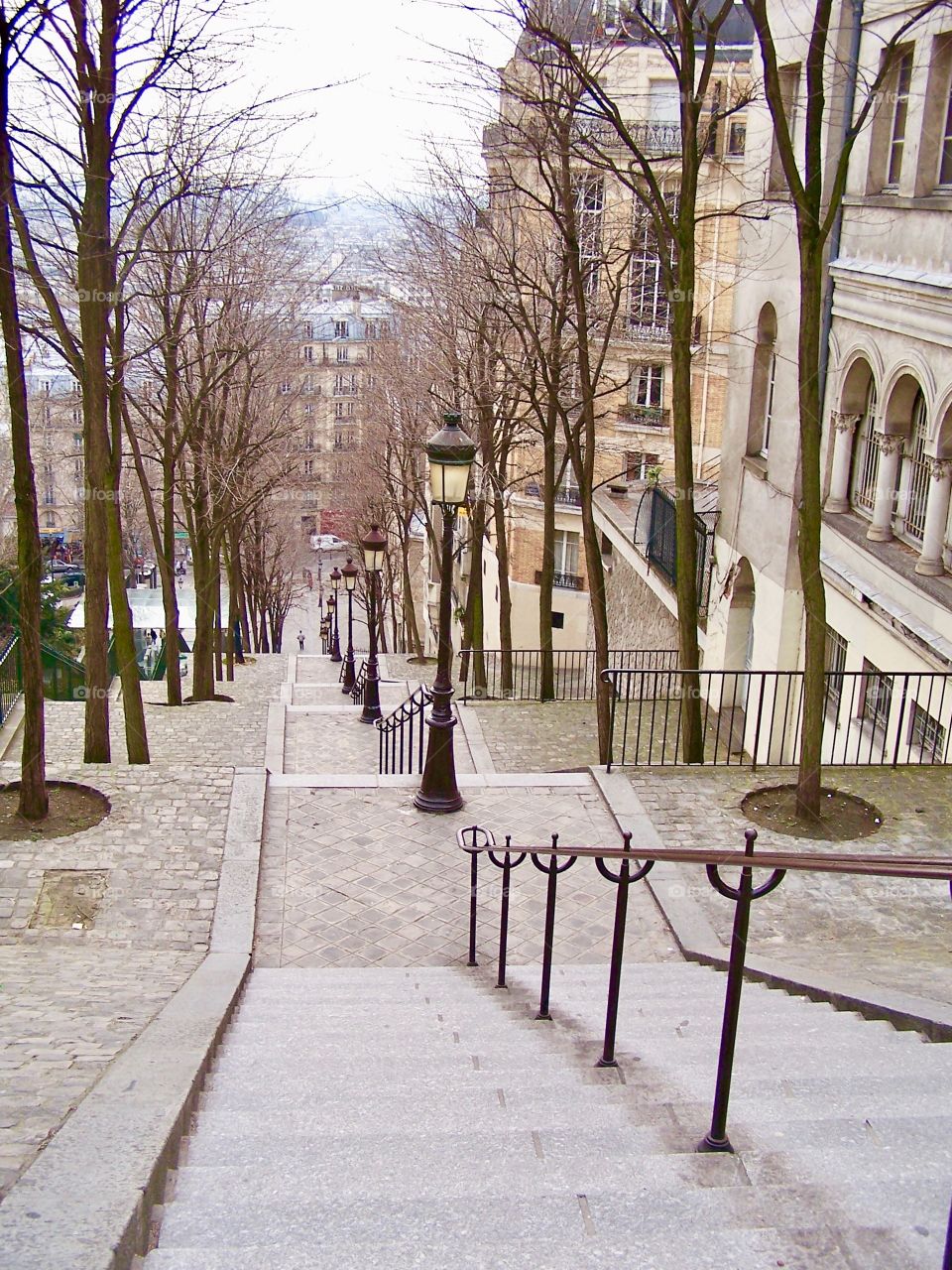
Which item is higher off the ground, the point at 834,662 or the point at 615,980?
the point at 615,980

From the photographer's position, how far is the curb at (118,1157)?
8.92 ft

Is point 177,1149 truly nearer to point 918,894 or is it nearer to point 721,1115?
point 721,1115

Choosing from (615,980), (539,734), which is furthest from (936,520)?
(615,980)

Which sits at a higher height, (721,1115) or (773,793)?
(721,1115)

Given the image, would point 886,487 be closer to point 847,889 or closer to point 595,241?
point 847,889

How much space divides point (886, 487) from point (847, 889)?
5.63m

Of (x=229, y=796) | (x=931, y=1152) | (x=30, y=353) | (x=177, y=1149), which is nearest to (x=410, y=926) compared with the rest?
(x=229, y=796)

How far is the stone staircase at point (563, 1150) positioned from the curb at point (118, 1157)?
11 centimetres

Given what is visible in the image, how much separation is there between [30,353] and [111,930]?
961cm

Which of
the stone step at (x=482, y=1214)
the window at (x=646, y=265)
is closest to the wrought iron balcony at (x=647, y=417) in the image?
the window at (x=646, y=265)

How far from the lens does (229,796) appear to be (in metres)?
9.68

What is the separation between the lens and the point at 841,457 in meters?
13.4

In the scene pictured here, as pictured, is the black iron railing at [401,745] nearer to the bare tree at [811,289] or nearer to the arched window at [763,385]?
the bare tree at [811,289]

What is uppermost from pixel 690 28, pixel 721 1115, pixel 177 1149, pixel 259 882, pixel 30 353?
pixel 690 28
